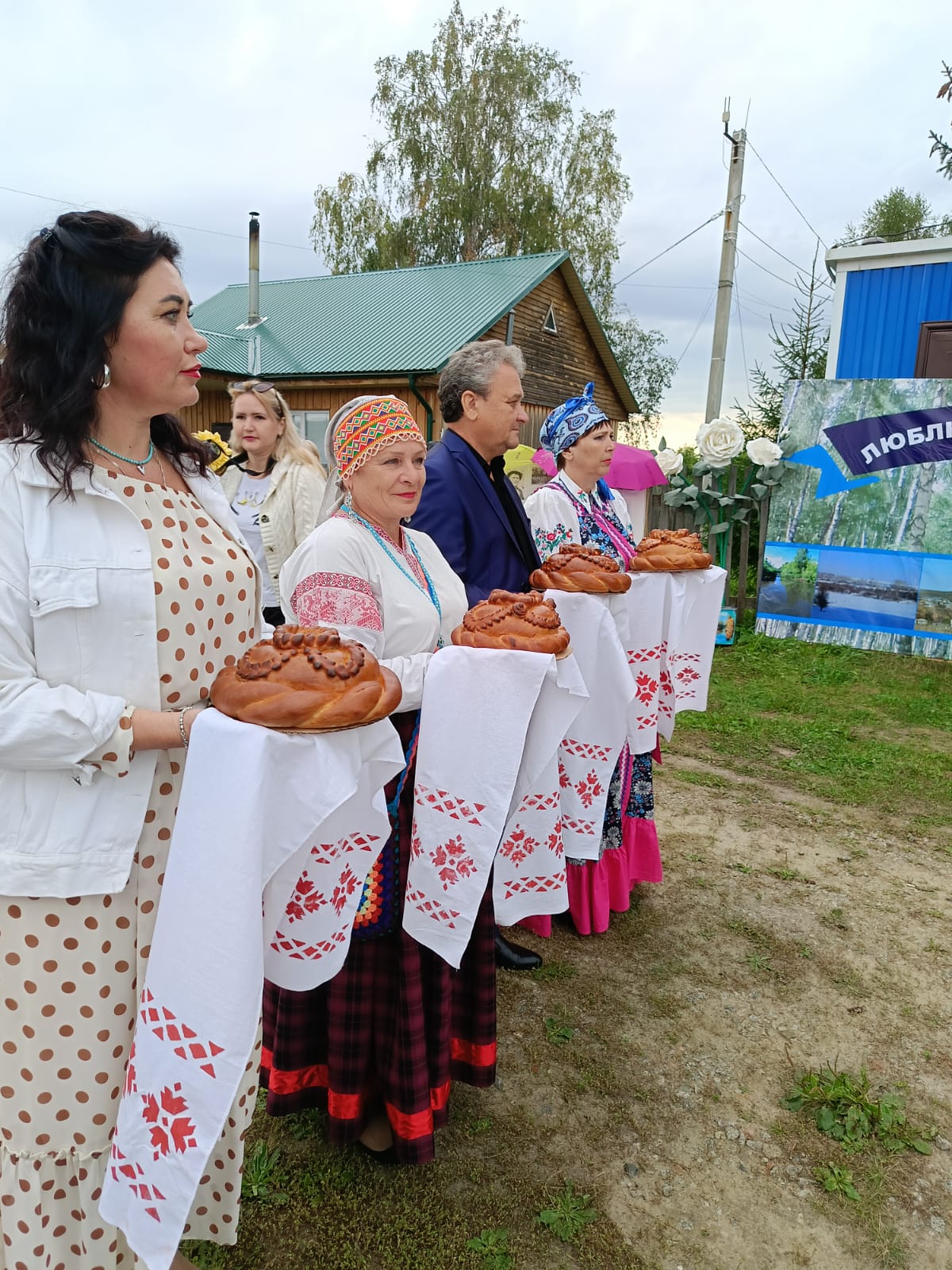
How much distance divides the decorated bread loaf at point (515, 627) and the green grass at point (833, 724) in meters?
3.72

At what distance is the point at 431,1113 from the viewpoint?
2232 millimetres

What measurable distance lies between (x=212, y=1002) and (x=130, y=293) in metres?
1.22

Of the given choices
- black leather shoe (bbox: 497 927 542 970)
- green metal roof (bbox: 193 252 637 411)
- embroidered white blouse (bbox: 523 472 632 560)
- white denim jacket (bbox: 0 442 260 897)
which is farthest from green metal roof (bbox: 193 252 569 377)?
white denim jacket (bbox: 0 442 260 897)

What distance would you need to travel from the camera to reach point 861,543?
29.3 feet

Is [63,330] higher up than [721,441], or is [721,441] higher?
[721,441]

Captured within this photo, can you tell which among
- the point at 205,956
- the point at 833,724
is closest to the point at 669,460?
the point at 833,724

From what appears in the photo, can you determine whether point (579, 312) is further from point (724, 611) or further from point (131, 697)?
point (131, 697)

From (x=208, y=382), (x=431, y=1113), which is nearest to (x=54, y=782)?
(x=431, y=1113)

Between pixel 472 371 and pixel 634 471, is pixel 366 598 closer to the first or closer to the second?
pixel 472 371

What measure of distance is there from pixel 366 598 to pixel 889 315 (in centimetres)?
993

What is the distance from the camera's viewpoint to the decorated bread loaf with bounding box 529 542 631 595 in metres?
2.53

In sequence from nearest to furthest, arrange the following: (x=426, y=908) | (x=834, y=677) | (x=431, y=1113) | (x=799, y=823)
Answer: (x=426, y=908) → (x=431, y=1113) → (x=799, y=823) → (x=834, y=677)

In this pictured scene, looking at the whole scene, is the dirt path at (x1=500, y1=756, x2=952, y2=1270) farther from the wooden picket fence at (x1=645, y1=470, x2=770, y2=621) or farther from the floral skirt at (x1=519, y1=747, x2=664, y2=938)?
the wooden picket fence at (x1=645, y1=470, x2=770, y2=621)

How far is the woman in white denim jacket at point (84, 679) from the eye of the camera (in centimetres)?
137
